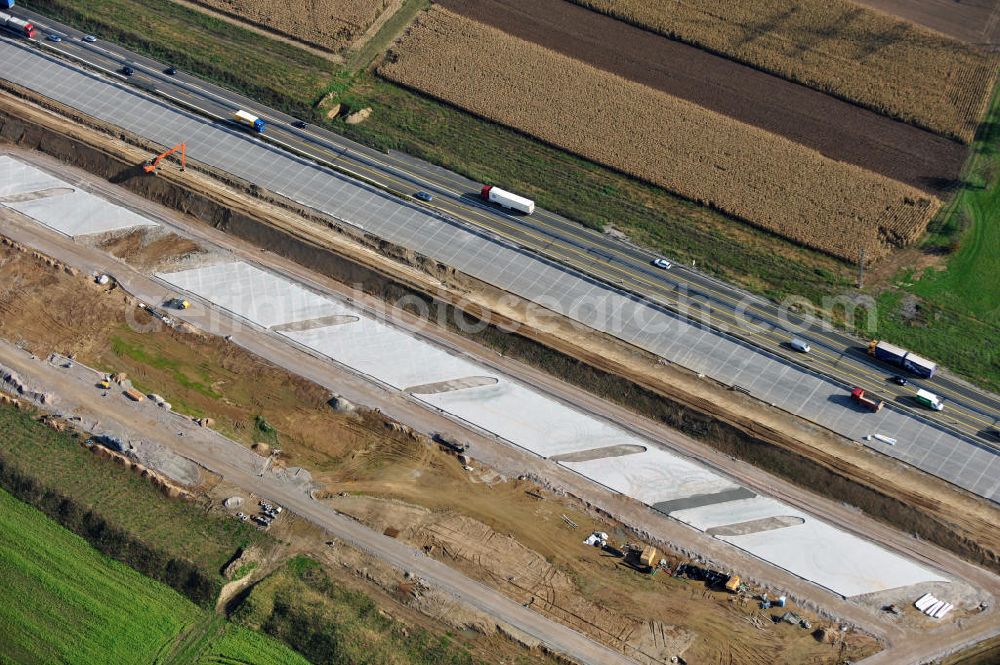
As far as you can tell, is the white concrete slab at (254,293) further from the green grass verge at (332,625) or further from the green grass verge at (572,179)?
the green grass verge at (332,625)

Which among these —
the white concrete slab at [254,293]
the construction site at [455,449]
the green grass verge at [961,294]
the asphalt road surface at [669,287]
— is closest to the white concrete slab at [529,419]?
the construction site at [455,449]

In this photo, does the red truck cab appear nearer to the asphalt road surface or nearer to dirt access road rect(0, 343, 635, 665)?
the asphalt road surface

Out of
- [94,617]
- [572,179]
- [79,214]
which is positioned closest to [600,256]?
[572,179]

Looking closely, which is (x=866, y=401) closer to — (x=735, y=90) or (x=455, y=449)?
(x=455, y=449)

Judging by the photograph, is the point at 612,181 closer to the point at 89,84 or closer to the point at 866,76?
the point at 866,76

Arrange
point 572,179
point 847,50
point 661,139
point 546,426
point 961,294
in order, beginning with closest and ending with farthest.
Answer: point 546,426 < point 961,294 < point 572,179 < point 661,139 < point 847,50

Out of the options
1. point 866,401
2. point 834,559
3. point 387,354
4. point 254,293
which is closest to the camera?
point 834,559

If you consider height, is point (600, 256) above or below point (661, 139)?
below
